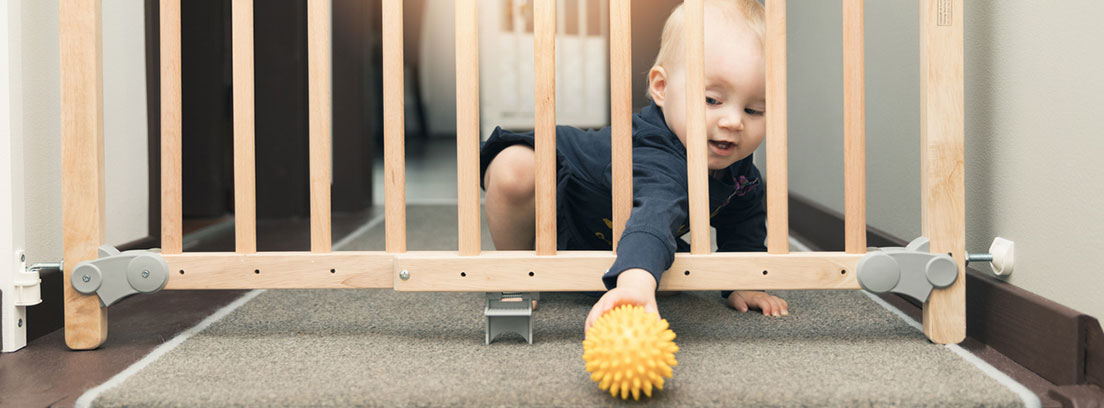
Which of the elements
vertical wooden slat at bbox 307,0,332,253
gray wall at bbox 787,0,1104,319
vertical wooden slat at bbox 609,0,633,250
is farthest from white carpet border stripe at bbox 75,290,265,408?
gray wall at bbox 787,0,1104,319

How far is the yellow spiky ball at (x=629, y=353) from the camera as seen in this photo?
0.58 meters

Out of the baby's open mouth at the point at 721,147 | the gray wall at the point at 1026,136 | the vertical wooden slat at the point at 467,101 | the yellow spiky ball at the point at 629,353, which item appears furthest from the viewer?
the baby's open mouth at the point at 721,147

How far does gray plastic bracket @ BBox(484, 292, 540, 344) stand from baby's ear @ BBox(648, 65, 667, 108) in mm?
309

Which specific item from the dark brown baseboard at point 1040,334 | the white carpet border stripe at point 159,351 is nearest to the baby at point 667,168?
the dark brown baseboard at point 1040,334

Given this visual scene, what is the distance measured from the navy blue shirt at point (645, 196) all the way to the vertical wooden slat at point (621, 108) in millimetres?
19

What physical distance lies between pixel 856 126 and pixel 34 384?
2.60ft

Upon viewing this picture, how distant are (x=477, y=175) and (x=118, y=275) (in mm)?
374

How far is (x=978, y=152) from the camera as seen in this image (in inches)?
34.0

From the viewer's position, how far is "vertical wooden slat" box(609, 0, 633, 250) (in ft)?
2.52

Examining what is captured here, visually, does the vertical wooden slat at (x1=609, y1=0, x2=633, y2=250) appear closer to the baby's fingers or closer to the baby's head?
the baby's head

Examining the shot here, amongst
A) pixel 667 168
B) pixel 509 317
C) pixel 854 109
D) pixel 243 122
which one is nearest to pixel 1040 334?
pixel 854 109

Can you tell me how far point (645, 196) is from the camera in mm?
814

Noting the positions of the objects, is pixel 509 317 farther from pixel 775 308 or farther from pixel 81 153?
pixel 81 153

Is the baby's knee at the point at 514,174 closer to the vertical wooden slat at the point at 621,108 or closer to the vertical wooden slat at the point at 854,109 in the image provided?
the vertical wooden slat at the point at 621,108
